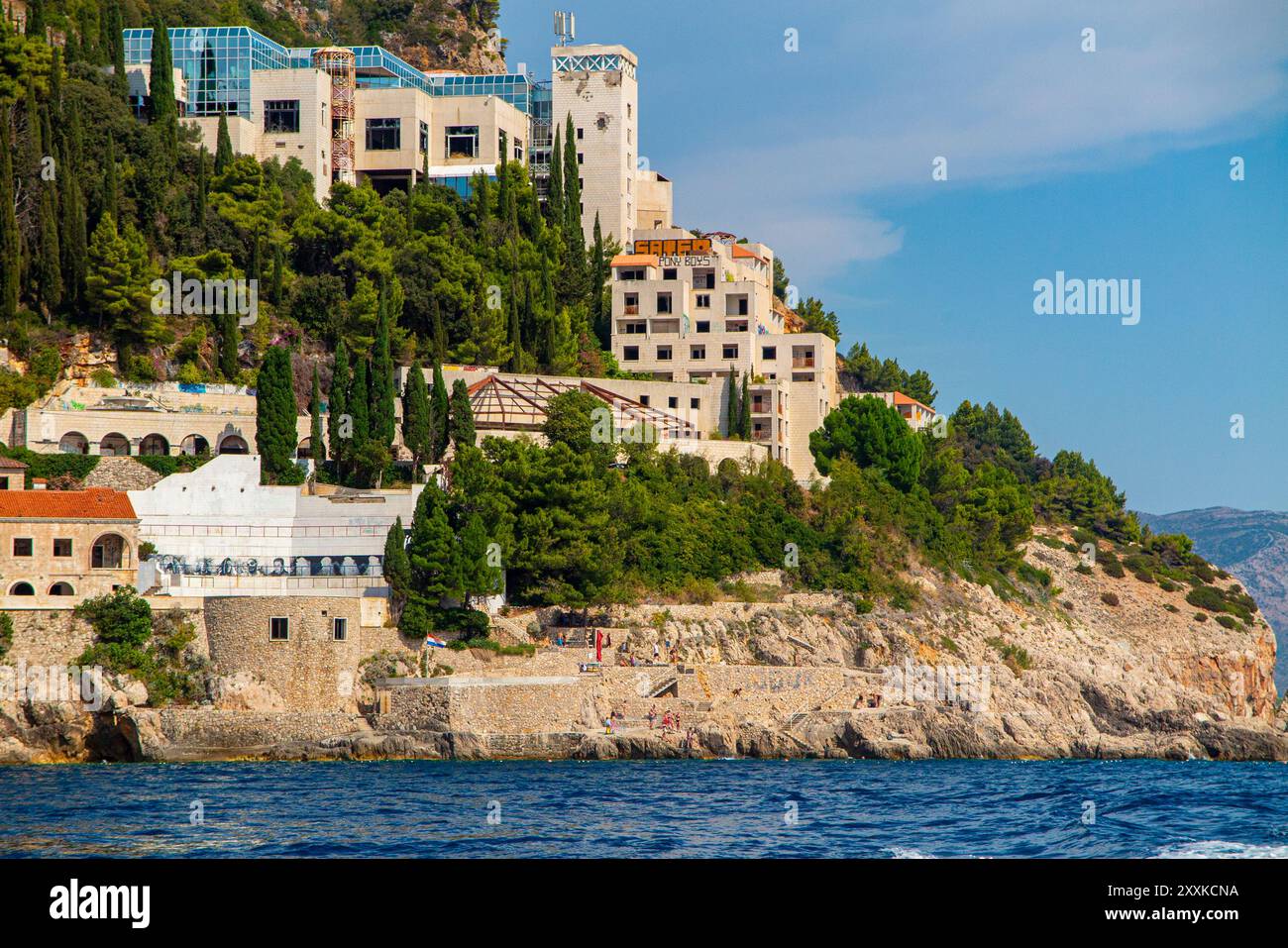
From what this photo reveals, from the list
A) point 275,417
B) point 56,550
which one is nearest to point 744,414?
point 275,417

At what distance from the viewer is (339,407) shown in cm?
5881

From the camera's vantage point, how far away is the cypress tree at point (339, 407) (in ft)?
192

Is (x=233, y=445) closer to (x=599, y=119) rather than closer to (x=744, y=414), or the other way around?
(x=744, y=414)

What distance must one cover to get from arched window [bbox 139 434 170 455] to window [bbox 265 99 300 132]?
25061 mm

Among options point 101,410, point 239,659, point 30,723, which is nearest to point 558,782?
point 239,659

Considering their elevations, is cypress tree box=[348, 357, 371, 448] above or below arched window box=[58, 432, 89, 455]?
above

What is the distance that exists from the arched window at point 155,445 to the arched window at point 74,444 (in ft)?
6.73

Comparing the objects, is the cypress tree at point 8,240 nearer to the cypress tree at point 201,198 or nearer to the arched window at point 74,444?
the arched window at point 74,444

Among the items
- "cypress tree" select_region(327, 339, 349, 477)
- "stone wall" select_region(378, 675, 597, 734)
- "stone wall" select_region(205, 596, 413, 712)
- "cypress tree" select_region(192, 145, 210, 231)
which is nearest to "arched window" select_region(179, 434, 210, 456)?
"cypress tree" select_region(327, 339, 349, 477)

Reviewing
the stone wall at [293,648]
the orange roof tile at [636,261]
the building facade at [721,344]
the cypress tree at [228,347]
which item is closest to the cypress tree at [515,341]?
the building facade at [721,344]

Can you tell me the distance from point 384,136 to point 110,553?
3672 centimetres

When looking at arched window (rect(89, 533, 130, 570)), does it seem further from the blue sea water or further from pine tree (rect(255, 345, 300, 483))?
the blue sea water

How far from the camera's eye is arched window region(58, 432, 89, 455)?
5491 cm
